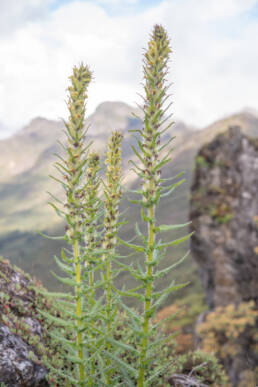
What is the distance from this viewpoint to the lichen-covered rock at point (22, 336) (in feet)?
9.80

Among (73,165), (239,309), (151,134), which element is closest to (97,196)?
(73,165)

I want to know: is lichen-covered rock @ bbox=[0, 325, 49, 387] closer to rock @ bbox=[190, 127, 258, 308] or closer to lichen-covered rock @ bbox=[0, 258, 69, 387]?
lichen-covered rock @ bbox=[0, 258, 69, 387]

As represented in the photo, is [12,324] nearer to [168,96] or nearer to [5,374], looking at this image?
[5,374]

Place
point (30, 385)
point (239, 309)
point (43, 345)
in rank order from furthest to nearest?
point (239, 309) → point (43, 345) → point (30, 385)

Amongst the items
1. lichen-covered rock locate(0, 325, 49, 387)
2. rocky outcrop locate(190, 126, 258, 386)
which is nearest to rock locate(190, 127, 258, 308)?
rocky outcrop locate(190, 126, 258, 386)

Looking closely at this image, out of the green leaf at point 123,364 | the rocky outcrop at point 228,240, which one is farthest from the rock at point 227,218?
the green leaf at point 123,364

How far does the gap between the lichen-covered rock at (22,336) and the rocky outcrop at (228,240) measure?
1075cm

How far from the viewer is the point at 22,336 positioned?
3477 mm

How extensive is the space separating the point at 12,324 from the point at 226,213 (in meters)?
12.8

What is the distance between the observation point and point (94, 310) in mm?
2451

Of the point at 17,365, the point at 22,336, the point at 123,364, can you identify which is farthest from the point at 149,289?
the point at 22,336

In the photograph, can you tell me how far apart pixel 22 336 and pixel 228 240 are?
1261 cm

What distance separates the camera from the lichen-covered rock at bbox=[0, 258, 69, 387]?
299 cm

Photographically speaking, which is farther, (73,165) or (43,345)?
(43,345)
